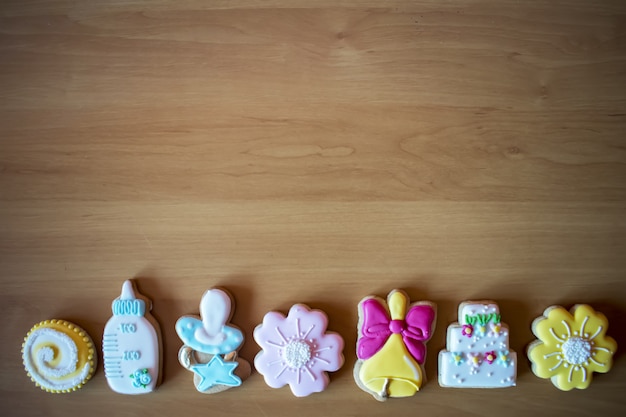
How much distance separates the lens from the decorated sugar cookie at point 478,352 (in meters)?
0.83

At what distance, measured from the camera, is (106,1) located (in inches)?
32.6

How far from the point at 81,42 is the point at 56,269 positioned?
0.40 metres

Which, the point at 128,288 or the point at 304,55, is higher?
the point at 304,55

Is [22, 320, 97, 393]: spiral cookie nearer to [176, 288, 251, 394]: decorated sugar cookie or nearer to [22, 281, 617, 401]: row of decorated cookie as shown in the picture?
[22, 281, 617, 401]: row of decorated cookie

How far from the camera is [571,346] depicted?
0.83 metres

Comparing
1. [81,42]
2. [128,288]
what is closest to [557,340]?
[128,288]

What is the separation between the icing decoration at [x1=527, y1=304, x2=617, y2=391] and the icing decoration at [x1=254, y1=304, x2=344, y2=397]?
345 millimetres

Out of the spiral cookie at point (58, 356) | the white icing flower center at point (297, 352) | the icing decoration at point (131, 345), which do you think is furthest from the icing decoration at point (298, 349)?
the spiral cookie at point (58, 356)

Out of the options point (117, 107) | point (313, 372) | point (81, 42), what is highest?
point (81, 42)

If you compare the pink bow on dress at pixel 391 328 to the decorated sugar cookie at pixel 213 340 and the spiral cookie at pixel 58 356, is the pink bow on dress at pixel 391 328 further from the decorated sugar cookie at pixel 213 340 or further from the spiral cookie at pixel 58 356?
the spiral cookie at pixel 58 356

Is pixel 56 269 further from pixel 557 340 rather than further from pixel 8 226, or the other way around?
pixel 557 340

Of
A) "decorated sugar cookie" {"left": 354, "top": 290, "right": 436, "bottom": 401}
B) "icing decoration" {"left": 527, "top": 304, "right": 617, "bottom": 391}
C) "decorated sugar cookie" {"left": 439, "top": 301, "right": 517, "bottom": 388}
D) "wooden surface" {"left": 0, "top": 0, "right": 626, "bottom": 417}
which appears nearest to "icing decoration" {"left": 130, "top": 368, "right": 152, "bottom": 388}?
"wooden surface" {"left": 0, "top": 0, "right": 626, "bottom": 417}

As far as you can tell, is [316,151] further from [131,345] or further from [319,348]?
[131,345]

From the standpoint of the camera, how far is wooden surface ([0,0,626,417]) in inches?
32.5
